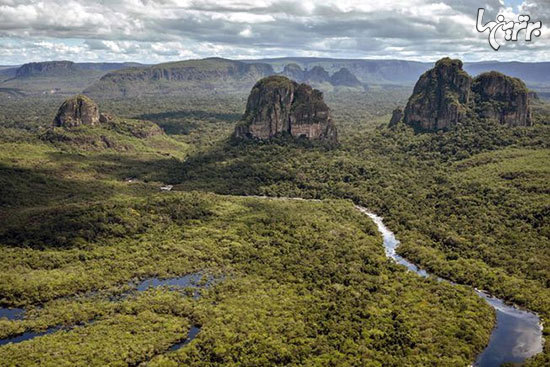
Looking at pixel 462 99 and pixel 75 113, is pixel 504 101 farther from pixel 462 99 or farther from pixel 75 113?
pixel 75 113

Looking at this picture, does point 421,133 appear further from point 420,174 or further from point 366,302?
point 366,302

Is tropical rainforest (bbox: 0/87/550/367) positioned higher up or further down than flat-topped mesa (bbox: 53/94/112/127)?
further down

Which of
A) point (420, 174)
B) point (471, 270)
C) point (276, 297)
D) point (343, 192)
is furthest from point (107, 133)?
point (471, 270)

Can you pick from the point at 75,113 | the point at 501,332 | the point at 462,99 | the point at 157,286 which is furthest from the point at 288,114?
the point at 501,332

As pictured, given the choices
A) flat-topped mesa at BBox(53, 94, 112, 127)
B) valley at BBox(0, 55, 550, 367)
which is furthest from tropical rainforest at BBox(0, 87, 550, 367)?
flat-topped mesa at BBox(53, 94, 112, 127)

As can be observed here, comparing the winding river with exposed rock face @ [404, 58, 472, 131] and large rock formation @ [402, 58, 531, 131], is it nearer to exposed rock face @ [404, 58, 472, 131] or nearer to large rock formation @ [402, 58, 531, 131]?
exposed rock face @ [404, 58, 472, 131]

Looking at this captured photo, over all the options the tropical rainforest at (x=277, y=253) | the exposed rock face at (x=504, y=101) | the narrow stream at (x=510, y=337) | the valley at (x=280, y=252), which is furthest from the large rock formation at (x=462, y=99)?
the narrow stream at (x=510, y=337)
